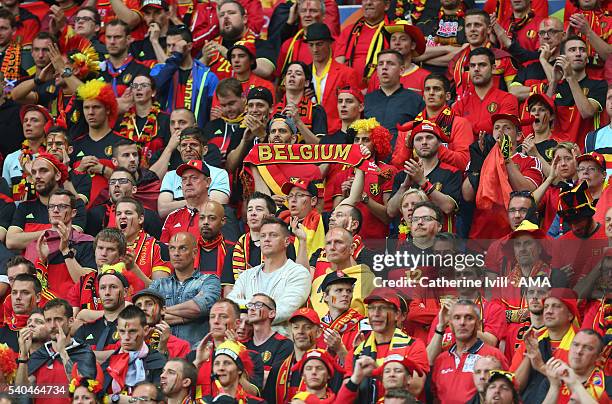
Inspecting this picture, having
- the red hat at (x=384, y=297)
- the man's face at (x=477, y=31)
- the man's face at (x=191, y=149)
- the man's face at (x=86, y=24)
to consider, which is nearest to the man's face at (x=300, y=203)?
the man's face at (x=191, y=149)

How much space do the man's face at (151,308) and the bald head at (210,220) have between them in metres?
1.05

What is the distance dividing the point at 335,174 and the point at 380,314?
2.54m

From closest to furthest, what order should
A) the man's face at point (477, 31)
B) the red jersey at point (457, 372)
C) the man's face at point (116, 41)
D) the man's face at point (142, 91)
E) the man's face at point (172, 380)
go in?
the red jersey at point (457, 372), the man's face at point (172, 380), the man's face at point (477, 31), the man's face at point (142, 91), the man's face at point (116, 41)

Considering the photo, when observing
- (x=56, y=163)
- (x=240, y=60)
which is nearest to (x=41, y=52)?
(x=240, y=60)

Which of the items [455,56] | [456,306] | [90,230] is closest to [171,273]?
[90,230]

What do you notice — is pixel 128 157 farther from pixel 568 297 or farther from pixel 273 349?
pixel 568 297

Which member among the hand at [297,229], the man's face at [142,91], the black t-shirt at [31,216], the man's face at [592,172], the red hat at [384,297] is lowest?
the black t-shirt at [31,216]

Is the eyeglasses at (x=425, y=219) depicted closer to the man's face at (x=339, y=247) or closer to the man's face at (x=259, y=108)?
the man's face at (x=339, y=247)

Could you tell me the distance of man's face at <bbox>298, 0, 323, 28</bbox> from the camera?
1722 cm

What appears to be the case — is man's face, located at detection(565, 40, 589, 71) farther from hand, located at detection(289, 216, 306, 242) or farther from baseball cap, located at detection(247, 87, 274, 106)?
hand, located at detection(289, 216, 306, 242)

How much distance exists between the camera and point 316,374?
1243 cm

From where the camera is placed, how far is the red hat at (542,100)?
15266 millimetres

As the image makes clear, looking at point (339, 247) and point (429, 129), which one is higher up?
point (429, 129)

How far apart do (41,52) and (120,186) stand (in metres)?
2.92
